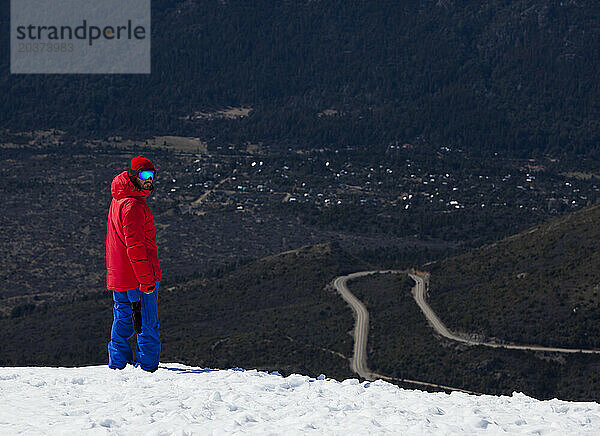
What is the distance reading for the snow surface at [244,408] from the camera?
13195mm

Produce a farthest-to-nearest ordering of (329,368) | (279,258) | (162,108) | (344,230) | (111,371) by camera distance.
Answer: (162,108)
(344,230)
(279,258)
(329,368)
(111,371)

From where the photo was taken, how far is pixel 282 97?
158 m

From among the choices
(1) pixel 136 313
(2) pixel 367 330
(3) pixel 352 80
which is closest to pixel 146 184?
(1) pixel 136 313

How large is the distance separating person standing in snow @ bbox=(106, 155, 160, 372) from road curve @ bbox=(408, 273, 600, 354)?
84.5 ft

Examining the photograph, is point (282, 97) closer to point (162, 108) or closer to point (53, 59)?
point (162, 108)

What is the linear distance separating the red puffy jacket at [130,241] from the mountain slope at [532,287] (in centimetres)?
2690

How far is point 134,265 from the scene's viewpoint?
1639 cm

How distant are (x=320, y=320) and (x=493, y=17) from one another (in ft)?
412

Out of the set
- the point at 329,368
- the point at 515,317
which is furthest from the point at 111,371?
the point at 515,317

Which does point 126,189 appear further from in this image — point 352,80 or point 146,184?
point 352,80

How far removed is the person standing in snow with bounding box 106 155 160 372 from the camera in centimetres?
1644

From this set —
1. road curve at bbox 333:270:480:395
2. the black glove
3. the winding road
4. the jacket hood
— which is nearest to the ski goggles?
the jacket hood

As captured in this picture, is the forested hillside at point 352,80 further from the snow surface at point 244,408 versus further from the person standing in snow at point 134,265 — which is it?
the snow surface at point 244,408

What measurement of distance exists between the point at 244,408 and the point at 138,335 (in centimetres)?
342
